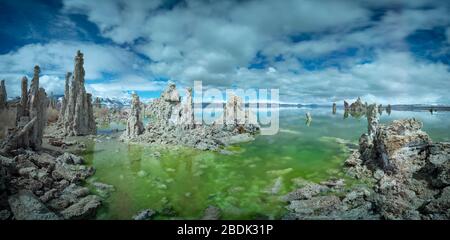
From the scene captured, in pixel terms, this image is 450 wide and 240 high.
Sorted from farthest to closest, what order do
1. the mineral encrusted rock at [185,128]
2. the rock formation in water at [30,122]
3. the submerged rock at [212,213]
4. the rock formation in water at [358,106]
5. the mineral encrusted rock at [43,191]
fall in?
the rock formation in water at [358,106] → the mineral encrusted rock at [185,128] → the rock formation in water at [30,122] → the submerged rock at [212,213] → the mineral encrusted rock at [43,191]

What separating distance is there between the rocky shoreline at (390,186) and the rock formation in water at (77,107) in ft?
105

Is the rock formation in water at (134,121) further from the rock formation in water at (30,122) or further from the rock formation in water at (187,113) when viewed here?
the rock formation in water at (30,122)

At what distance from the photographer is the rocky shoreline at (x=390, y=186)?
1064cm

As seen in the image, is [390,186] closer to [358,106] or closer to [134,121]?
[134,121]

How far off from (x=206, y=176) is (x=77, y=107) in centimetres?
2746

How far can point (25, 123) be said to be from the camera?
73.3 ft

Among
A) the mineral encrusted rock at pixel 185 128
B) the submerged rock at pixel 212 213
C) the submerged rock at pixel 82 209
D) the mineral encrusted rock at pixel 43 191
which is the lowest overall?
the submerged rock at pixel 212 213

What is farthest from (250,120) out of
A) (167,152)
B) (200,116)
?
(167,152)

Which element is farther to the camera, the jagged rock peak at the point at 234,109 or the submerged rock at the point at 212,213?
the jagged rock peak at the point at 234,109

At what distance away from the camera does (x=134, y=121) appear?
35.0 m

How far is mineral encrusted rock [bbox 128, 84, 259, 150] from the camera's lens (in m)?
31.6

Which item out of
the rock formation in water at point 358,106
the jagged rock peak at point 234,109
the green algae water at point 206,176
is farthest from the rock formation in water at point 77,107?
the rock formation in water at point 358,106

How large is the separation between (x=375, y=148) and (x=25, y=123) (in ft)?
85.8
